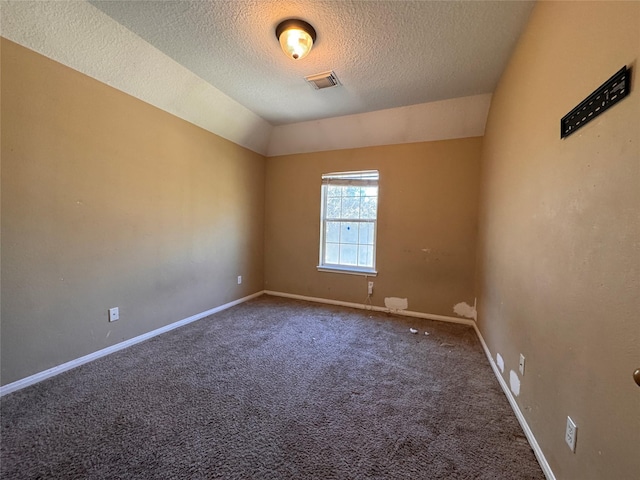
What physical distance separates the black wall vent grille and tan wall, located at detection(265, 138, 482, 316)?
2.13m

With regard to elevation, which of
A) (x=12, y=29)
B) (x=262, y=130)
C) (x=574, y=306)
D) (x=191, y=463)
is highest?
(x=262, y=130)

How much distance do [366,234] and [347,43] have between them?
2.37 metres

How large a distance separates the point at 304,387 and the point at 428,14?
2.73 meters

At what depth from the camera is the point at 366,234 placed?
3.85 m

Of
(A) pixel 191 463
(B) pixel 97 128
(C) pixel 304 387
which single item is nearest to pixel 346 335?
(C) pixel 304 387

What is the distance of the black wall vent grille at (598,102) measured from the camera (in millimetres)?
836

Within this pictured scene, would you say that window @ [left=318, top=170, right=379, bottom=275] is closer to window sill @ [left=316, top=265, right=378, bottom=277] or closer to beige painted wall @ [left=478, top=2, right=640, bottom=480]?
window sill @ [left=316, top=265, right=378, bottom=277]

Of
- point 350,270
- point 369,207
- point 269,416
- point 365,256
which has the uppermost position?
point 369,207

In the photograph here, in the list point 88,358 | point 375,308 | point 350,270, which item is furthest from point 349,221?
point 88,358

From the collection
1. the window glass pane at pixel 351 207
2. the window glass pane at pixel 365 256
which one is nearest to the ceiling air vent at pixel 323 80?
the window glass pane at pixel 351 207

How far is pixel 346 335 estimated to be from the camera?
2836 millimetres

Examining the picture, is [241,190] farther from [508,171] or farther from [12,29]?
[508,171]

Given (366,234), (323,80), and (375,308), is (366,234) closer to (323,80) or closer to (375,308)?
(375,308)

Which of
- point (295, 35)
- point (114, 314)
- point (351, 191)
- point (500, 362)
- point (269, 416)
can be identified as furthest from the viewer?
point (351, 191)
